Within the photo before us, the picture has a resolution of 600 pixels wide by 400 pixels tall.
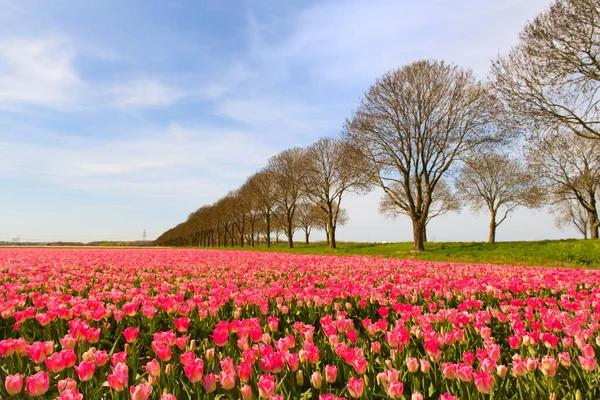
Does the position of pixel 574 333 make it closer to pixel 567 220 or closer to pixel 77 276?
pixel 77 276

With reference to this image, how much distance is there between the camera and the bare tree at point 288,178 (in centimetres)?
4178

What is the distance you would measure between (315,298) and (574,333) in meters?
3.02

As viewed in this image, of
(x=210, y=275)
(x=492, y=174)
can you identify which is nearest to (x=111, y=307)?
(x=210, y=275)

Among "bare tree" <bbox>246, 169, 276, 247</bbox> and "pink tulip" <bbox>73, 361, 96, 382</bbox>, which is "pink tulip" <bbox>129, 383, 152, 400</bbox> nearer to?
"pink tulip" <bbox>73, 361, 96, 382</bbox>

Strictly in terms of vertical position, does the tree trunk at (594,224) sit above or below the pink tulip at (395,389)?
above

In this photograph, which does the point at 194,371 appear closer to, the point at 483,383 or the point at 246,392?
the point at 246,392

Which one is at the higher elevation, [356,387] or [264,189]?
[264,189]

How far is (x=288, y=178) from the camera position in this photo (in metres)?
43.1

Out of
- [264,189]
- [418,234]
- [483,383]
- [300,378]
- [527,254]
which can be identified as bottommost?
[527,254]

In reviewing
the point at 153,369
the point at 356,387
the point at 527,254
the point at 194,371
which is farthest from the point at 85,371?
the point at 527,254

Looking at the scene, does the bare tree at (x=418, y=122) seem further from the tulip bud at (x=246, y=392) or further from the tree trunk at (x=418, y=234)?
the tulip bud at (x=246, y=392)

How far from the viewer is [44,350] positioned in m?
2.90

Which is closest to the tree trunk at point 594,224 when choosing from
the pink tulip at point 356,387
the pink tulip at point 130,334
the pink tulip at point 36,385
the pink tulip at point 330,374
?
the pink tulip at point 330,374

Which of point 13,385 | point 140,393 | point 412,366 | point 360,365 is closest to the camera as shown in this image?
point 140,393
